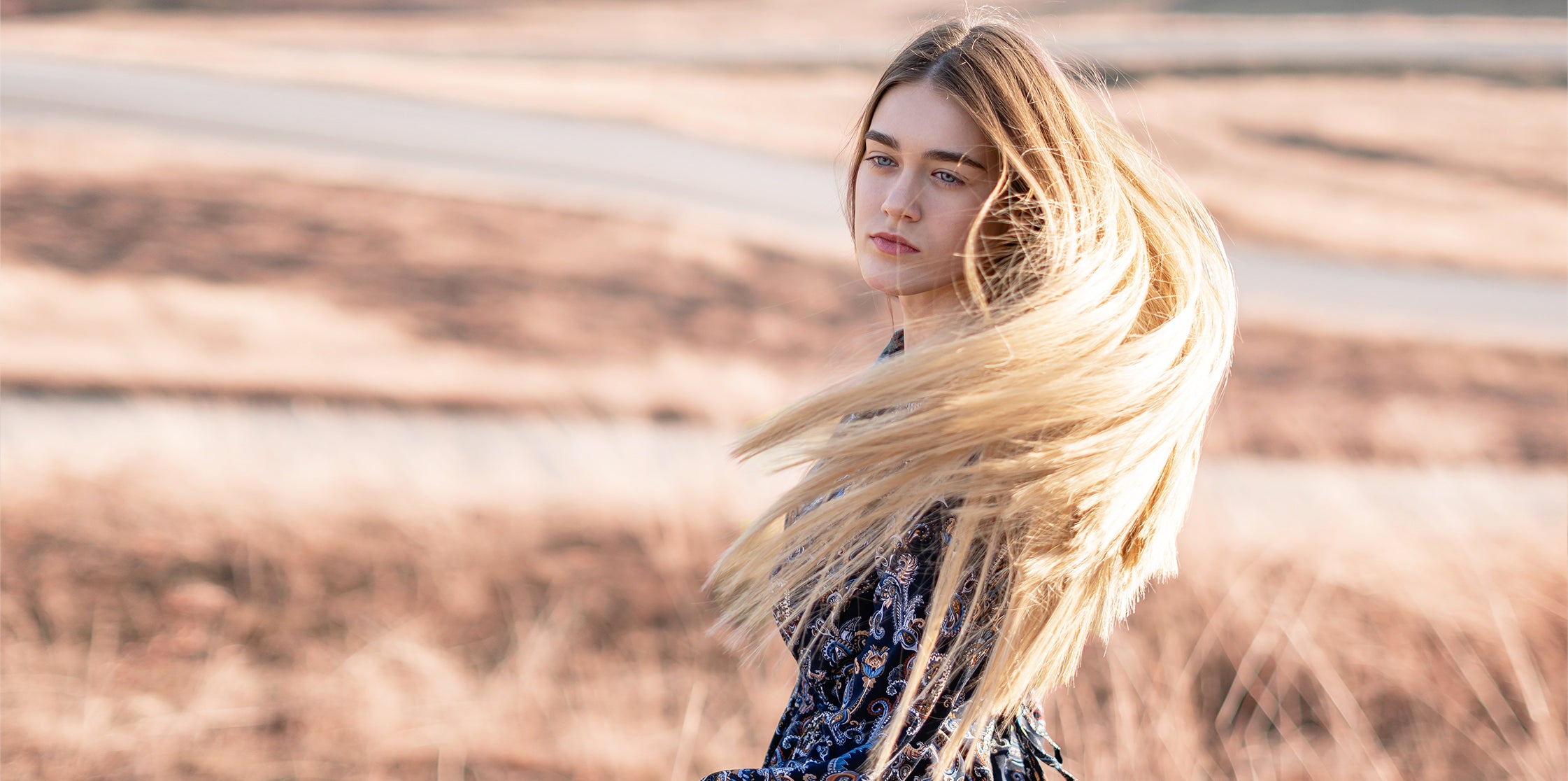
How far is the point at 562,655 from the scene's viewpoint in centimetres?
526

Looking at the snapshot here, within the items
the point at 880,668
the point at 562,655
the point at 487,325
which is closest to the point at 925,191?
the point at 880,668

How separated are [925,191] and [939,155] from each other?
0.05 m

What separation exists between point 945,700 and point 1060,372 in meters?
0.46

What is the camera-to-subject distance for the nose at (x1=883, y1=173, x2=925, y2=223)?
5.27 ft

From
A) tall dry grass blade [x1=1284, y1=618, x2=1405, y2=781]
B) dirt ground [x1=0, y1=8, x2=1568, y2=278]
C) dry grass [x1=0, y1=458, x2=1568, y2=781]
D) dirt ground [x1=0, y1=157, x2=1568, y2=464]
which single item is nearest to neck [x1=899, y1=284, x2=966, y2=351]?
dry grass [x1=0, y1=458, x2=1568, y2=781]

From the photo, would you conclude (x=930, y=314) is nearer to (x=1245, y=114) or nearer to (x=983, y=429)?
(x=983, y=429)

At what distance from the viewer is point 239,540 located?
554 centimetres

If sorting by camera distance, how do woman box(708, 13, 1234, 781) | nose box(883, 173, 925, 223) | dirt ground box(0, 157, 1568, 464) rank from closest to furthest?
woman box(708, 13, 1234, 781) < nose box(883, 173, 925, 223) < dirt ground box(0, 157, 1568, 464)

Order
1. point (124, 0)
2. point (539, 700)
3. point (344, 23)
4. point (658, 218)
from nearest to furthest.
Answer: point (539, 700) < point (658, 218) < point (124, 0) < point (344, 23)

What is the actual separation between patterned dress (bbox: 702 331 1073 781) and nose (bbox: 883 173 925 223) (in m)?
0.40

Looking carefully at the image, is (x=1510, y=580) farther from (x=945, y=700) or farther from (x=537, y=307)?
(x=537, y=307)

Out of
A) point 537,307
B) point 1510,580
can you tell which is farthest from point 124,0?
point 1510,580

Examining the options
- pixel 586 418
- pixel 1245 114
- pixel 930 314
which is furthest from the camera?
pixel 1245 114

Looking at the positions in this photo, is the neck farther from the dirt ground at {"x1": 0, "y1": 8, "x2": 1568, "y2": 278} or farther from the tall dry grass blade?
the dirt ground at {"x1": 0, "y1": 8, "x2": 1568, "y2": 278}
